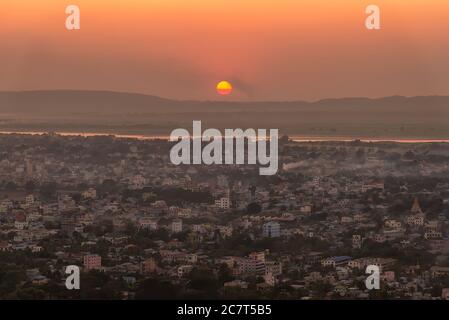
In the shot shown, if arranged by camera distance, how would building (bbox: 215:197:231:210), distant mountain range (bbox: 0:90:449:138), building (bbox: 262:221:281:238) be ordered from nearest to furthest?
1. building (bbox: 262:221:281:238)
2. building (bbox: 215:197:231:210)
3. distant mountain range (bbox: 0:90:449:138)

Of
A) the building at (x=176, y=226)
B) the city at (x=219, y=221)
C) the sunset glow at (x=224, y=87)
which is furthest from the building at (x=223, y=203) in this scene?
the sunset glow at (x=224, y=87)

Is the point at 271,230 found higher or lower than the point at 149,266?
higher

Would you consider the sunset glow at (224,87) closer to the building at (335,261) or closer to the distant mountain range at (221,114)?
the distant mountain range at (221,114)

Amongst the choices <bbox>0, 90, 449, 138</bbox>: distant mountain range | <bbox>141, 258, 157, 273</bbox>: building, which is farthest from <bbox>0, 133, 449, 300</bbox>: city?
<bbox>0, 90, 449, 138</bbox>: distant mountain range

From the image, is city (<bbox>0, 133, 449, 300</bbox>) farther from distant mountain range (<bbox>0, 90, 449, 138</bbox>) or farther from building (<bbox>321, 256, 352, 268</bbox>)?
distant mountain range (<bbox>0, 90, 449, 138</bbox>)

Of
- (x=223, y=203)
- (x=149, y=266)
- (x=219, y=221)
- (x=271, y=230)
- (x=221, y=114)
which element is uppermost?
(x=221, y=114)

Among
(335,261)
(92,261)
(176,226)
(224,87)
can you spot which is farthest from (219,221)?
(224,87)

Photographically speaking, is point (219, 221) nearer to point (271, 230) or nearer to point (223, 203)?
point (271, 230)

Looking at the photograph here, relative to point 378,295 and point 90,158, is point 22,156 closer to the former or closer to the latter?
point 90,158
